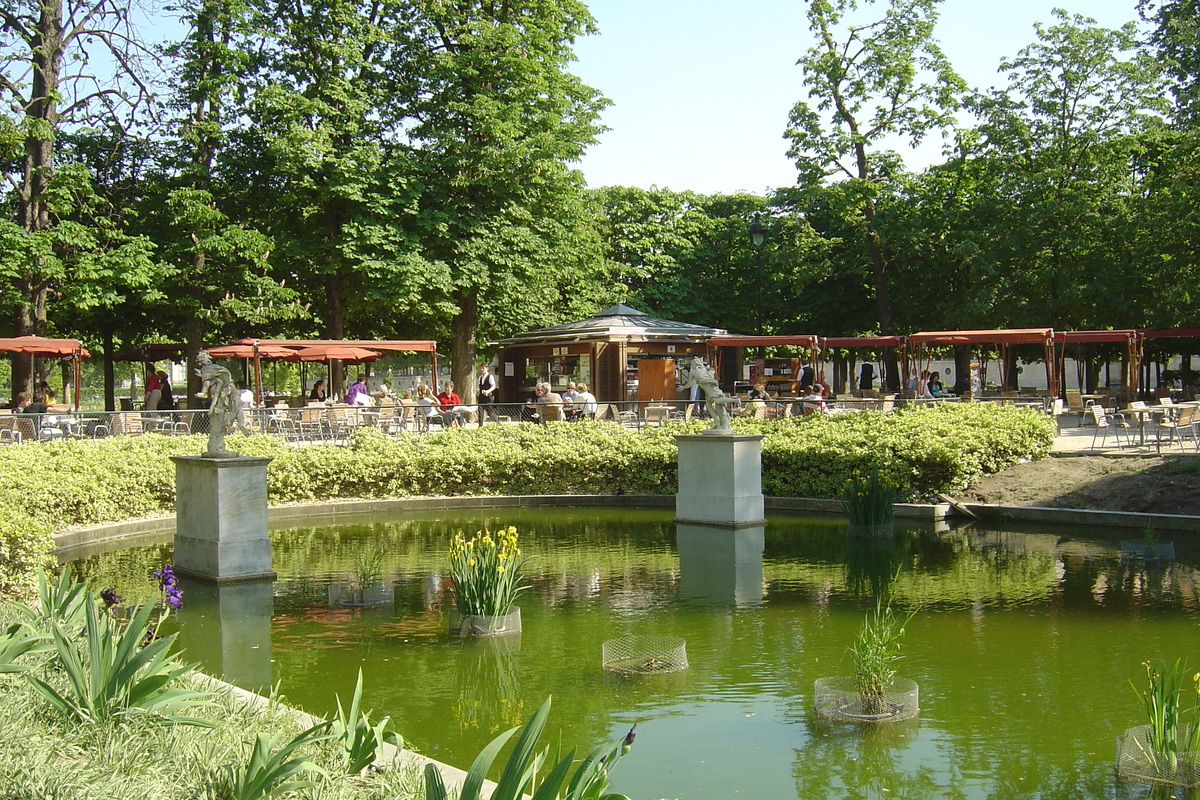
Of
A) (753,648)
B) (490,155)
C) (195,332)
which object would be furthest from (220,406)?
(195,332)

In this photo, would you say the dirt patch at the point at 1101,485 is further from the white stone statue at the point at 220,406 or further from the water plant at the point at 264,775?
the water plant at the point at 264,775

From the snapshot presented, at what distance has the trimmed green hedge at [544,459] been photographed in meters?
14.2

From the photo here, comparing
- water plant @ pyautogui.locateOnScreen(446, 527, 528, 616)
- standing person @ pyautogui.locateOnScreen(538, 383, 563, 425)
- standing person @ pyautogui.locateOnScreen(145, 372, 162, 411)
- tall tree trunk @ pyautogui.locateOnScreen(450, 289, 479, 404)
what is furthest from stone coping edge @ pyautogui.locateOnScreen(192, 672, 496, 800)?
tall tree trunk @ pyautogui.locateOnScreen(450, 289, 479, 404)

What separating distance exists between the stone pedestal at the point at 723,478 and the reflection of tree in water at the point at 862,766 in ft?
24.3

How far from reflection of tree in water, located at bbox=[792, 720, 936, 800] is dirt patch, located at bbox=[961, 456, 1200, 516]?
9431mm

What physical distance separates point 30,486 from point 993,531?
11619 mm

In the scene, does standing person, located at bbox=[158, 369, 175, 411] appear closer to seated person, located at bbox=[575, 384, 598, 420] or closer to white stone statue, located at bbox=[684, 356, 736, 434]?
seated person, located at bbox=[575, 384, 598, 420]

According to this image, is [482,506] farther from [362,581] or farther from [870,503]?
[362,581]

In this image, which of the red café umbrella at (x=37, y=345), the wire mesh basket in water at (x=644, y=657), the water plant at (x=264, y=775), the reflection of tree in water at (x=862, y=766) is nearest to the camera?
the water plant at (x=264, y=775)

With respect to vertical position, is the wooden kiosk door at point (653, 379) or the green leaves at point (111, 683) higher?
the wooden kiosk door at point (653, 379)

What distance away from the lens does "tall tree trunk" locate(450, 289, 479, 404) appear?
3136cm

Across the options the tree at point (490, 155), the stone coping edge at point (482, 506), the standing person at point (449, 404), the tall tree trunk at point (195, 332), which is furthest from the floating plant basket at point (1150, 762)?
the tall tree trunk at point (195, 332)

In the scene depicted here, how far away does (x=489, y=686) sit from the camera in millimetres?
6953

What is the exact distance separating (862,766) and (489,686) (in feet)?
8.29
